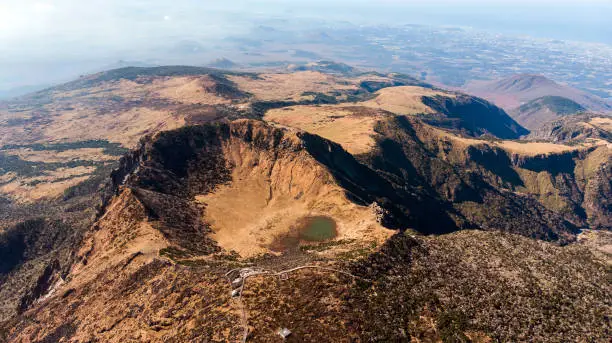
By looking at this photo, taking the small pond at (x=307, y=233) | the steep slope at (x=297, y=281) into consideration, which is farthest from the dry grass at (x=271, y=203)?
the small pond at (x=307, y=233)

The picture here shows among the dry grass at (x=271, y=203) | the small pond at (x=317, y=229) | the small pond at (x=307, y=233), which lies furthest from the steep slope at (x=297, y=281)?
the small pond at (x=317, y=229)

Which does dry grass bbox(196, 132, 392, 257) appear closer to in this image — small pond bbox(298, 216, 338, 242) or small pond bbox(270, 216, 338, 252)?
small pond bbox(270, 216, 338, 252)

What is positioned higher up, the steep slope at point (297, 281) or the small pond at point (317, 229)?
the steep slope at point (297, 281)

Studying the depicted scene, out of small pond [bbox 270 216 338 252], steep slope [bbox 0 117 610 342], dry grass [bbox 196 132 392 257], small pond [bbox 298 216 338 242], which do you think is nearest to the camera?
steep slope [bbox 0 117 610 342]

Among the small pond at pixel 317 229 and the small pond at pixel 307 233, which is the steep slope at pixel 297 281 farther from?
the small pond at pixel 317 229

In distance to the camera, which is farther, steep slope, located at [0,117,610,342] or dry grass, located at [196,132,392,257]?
dry grass, located at [196,132,392,257]

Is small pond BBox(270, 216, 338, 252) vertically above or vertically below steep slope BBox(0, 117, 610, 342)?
below

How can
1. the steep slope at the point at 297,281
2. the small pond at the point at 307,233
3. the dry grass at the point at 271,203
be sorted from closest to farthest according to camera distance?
1. the steep slope at the point at 297,281
2. the small pond at the point at 307,233
3. the dry grass at the point at 271,203

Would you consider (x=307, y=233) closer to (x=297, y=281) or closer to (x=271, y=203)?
(x=271, y=203)

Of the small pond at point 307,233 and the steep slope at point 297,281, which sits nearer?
the steep slope at point 297,281

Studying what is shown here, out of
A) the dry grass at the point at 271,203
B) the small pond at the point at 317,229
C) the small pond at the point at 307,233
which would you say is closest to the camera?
the small pond at the point at 307,233

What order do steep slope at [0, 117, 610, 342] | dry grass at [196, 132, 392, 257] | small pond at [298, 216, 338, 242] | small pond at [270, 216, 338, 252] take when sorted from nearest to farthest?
1. steep slope at [0, 117, 610, 342]
2. small pond at [270, 216, 338, 252]
3. dry grass at [196, 132, 392, 257]
4. small pond at [298, 216, 338, 242]

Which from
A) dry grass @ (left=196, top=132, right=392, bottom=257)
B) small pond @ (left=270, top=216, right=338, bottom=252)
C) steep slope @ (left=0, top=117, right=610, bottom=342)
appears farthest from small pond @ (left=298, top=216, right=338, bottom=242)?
steep slope @ (left=0, top=117, right=610, bottom=342)
